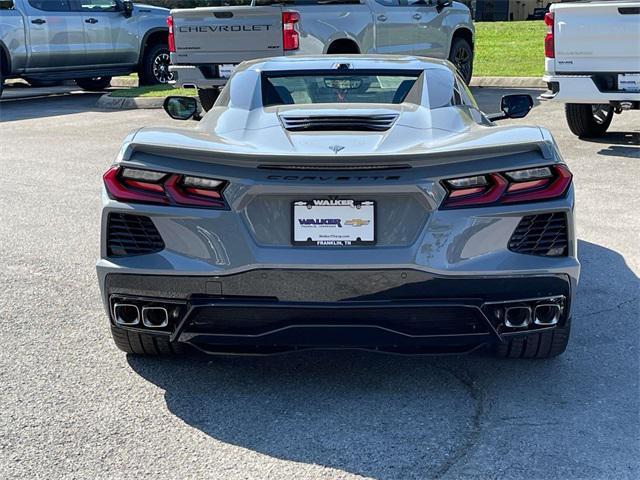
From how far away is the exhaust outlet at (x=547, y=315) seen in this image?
13.0 feet

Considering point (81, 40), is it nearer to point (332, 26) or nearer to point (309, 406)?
point (332, 26)

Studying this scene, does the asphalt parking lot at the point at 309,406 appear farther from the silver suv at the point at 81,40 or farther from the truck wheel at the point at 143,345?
the silver suv at the point at 81,40

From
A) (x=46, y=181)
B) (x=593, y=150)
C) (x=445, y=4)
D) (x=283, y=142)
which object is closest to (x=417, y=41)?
(x=445, y=4)

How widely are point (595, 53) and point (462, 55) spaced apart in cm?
612

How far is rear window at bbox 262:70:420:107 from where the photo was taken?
5031mm

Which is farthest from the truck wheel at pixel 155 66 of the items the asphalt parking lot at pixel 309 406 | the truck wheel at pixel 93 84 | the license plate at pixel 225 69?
the asphalt parking lot at pixel 309 406

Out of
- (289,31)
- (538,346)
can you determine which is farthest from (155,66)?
(538,346)

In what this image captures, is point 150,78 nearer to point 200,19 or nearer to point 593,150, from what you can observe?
point 200,19

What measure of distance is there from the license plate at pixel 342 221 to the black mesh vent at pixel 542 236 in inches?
Result: 23.5

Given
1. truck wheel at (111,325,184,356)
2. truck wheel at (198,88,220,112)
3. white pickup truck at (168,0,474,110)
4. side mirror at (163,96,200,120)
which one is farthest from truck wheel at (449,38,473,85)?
truck wheel at (111,325,184,356)

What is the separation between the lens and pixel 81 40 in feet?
58.0

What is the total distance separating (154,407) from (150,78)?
50.3 ft

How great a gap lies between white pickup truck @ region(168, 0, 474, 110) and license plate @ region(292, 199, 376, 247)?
30.2ft

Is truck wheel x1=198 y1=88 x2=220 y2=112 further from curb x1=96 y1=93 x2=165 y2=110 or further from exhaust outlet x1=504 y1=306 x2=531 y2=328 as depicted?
exhaust outlet x1=504 y1=306 x2=531 y2=328
